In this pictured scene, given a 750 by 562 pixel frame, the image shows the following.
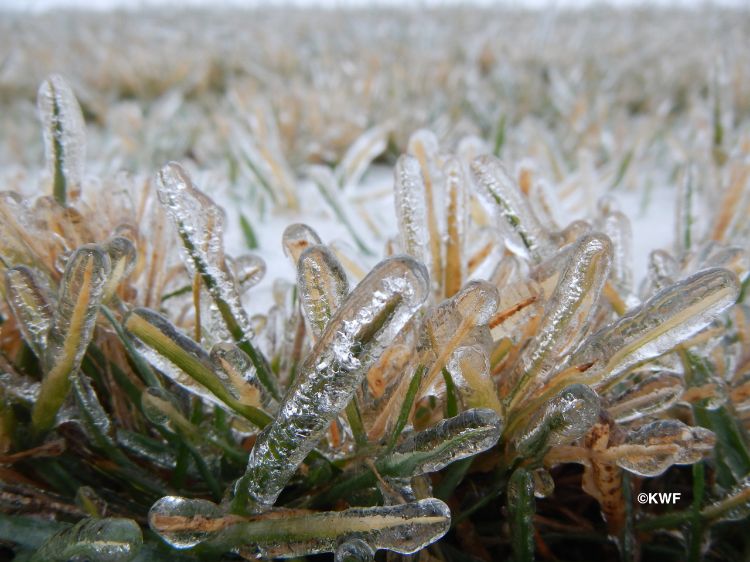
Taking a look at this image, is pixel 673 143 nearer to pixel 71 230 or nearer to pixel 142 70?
pixel 71 230

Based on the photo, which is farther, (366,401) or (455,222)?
(455,222)

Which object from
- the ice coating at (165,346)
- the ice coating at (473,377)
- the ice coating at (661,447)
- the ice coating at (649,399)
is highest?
the ice coating at (165,346)

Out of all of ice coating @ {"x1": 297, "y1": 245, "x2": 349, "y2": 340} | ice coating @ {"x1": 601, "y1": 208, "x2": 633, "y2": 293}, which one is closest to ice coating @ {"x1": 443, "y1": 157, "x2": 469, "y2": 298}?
ice coating @ {"x1": 601, "y1": 208, "x2": 633, "y2": 293}

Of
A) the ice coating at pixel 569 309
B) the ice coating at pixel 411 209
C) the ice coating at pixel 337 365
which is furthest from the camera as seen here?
the ice coating at pixel 411 209

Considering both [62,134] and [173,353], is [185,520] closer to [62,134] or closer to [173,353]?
[173,353]

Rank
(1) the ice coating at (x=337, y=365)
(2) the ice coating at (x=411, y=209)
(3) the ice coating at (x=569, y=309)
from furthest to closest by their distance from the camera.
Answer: (2) the ice coating at (x=411, y=209), (3) the ice coating at (x=569, y=309), (1) the ice coating at (x=337, y=365)

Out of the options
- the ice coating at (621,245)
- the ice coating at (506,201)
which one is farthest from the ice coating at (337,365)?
the ice coating at (621,245)

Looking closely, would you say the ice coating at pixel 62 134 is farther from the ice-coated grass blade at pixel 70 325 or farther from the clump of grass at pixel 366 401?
the ice-coated grass blade at pixel 70 325

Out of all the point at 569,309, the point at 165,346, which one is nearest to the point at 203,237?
the point at 165,346
